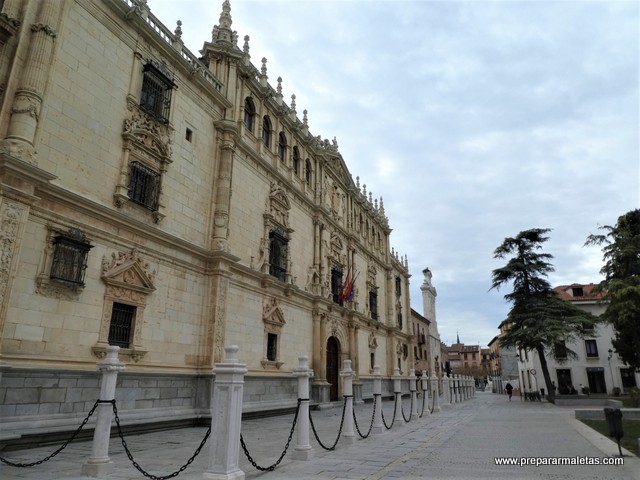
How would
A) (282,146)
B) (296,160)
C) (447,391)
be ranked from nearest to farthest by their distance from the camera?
1. (282,146)
2. (296,160)
3. (447,391)

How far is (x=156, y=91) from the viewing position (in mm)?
13594

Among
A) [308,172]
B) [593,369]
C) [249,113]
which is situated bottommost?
[593,369]

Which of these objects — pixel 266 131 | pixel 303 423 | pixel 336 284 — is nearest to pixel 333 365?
pixel 336 284

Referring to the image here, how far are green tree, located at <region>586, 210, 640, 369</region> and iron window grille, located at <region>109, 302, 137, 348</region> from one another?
77.0ft

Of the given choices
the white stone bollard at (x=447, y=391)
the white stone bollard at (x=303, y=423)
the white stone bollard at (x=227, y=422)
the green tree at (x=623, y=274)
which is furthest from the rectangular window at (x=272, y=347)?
the green tree at (x=623, y=274)

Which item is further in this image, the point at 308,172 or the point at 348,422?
the point at 308,172

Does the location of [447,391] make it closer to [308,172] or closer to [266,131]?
[308,172]

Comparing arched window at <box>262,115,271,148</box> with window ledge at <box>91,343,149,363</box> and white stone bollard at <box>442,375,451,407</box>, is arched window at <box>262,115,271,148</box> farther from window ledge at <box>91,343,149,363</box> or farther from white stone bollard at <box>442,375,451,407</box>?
white stone bollard at <box>442,375,451,407</box>

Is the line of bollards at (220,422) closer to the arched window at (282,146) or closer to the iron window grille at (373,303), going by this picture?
the arched window at (282,146)

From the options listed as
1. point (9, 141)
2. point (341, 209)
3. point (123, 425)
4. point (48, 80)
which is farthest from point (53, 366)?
point (341, 209)

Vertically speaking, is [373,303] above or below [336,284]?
below

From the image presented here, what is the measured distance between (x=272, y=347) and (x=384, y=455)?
965 cm

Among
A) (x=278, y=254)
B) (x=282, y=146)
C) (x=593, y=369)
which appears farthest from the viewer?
(x=593, y=369)

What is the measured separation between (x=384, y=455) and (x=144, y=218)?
8.90m
